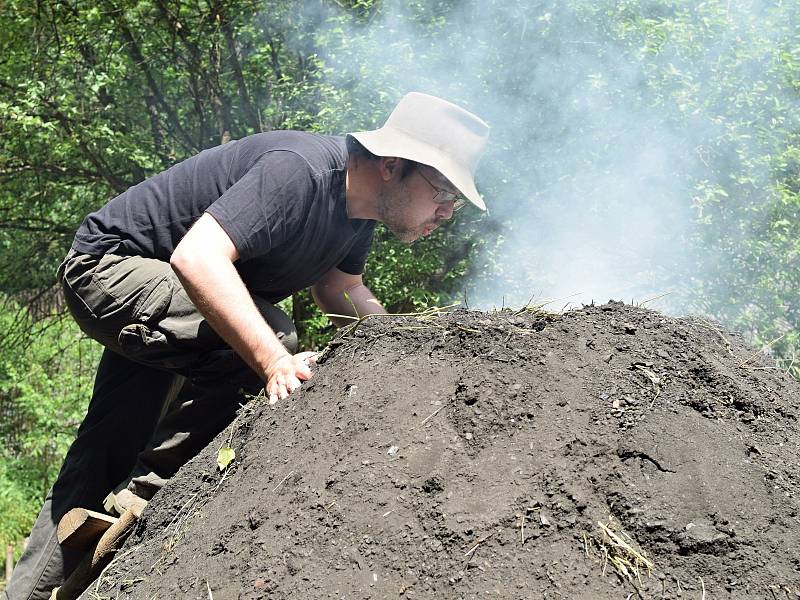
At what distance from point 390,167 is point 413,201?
0.16 m

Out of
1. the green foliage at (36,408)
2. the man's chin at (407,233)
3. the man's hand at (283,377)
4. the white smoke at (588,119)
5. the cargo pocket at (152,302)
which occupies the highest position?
the cargo pocket at (152,302)

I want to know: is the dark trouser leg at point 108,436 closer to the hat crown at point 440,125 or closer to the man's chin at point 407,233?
the man's chin at point 407,233

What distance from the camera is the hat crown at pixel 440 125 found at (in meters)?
3.30

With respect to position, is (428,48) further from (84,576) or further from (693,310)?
(84,576)

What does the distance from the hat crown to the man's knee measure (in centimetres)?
88

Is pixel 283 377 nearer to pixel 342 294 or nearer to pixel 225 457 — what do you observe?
pixel 225 457

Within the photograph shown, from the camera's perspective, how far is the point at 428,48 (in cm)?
594

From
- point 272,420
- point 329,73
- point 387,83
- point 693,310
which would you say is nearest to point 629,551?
point 272,420

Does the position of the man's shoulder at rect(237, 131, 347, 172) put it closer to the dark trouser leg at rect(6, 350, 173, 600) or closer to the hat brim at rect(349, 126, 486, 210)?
the hat brim at rect(349, 126, 486, 210)

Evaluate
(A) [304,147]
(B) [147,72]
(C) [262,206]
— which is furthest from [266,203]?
(B) [147,72]

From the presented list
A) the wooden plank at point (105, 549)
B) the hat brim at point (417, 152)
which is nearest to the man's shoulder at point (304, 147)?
the hat brim at point (417, 152)

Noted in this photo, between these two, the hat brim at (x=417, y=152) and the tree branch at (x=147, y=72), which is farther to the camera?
the tree branch at (x=147, y=72)

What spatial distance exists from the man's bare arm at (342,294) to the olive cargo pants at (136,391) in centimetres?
65

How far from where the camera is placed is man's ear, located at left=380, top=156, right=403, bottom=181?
10.4 ft
